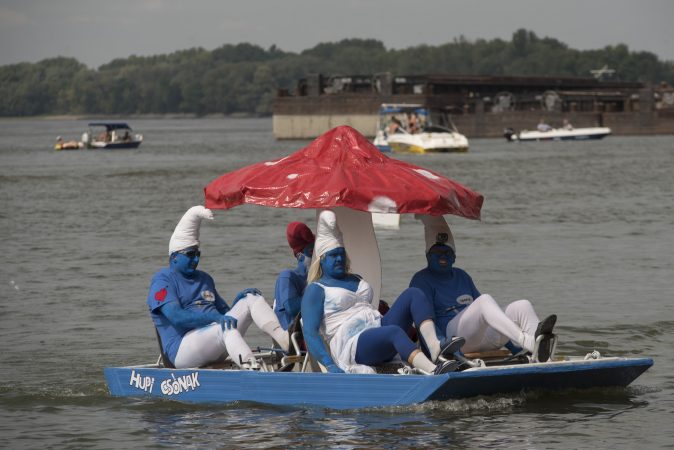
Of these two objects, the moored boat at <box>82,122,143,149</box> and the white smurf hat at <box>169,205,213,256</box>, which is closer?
the white smurf hat at <box>169,205,213,256</box>

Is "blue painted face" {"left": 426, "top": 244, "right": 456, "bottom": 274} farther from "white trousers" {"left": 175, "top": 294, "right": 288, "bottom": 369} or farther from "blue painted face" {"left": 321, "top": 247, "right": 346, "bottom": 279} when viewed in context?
"white trousers" {"left": 175, "top": 294, "right": 288, "bottom": 369}

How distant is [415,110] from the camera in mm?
96875

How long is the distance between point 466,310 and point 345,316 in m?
1.13

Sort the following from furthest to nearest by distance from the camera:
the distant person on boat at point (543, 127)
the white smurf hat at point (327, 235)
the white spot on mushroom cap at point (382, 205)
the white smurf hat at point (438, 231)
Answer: the distant person on boat at point (543, 127) < the white smurf hat at point (438, 231) < the white spot on mushroom cap at point (382, 205) < the white smurf hat at point (327, 235)

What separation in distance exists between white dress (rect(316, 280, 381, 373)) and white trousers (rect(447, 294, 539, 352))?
0.84 meters

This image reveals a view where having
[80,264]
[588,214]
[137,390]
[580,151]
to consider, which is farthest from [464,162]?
[137,390]

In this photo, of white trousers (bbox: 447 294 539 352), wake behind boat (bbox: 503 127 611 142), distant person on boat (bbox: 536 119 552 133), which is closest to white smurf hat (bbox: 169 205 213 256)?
white trousers (bbox: 447 294 539 352)

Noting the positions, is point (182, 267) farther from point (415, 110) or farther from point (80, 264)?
point (415, 110)

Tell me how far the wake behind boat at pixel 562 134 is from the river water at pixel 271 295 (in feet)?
159

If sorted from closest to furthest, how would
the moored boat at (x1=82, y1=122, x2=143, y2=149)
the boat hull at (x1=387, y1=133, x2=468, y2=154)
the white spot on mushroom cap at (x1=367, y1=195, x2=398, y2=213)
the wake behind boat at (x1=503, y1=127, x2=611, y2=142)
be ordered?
the white spot on mushroom cap at (x1=367, y1=195, x2=398, y2=213)
the boat hull at (x1=387, y1=133, x2=468, y2=154)
the moored boat at (x1=82, y1=122, x2=143, y2=149)
the wake behind boat at (x1=503, y1=127, x2=611, y2=142)

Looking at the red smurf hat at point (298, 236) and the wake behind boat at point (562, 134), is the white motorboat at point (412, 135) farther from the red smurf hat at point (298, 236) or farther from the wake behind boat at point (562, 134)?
the red smurf hat at point (298, 236)

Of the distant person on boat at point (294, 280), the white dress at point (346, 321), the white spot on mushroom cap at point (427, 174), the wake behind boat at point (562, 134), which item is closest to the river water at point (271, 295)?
the white dress at point (346, 321)

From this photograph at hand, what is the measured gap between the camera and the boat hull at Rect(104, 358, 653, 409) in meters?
12.1

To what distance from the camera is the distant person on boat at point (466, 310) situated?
1248cm
